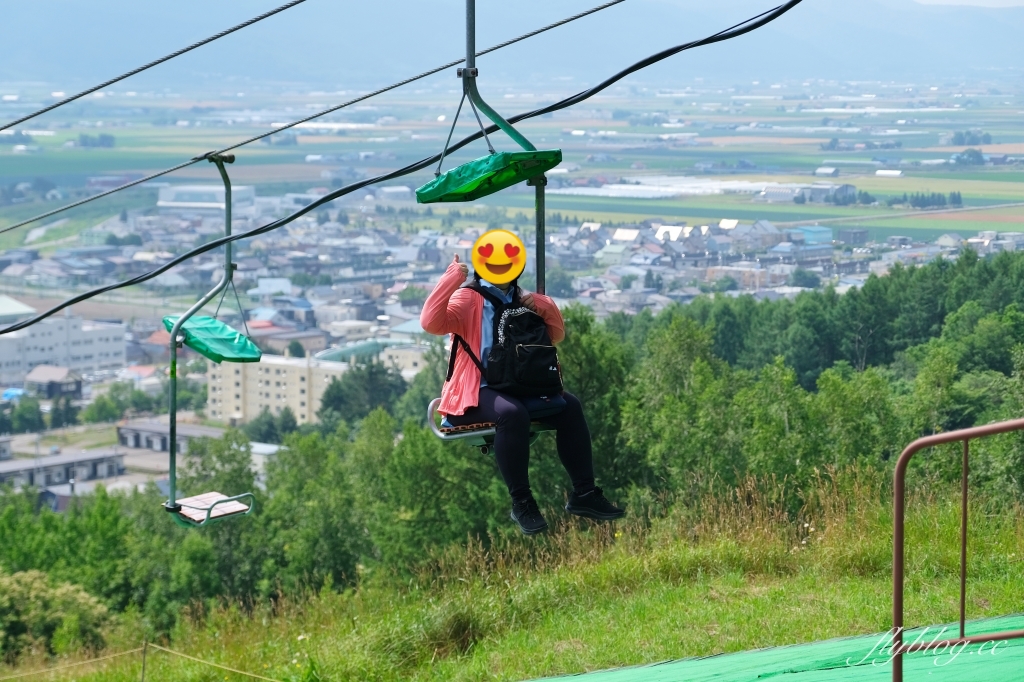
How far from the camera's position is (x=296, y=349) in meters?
90.8

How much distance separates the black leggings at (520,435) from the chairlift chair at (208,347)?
131 cm

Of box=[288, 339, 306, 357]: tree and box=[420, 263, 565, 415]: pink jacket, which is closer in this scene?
box=[420, 263, 565, 415]: pink jacket

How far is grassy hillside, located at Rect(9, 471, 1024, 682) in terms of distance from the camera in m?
8.52

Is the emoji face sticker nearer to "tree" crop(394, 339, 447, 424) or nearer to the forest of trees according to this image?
the forest of trees

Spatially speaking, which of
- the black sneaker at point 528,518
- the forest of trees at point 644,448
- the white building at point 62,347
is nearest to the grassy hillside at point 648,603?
the black sneaker at point 528,518

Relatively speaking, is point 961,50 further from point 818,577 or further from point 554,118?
point 818,577

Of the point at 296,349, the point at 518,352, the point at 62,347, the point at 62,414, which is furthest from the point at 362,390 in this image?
the point at 518,352


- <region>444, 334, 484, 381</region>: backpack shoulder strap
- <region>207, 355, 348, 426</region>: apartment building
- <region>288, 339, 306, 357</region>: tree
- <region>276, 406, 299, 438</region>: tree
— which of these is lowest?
<region>276, 406, 299, 438</region>: tree

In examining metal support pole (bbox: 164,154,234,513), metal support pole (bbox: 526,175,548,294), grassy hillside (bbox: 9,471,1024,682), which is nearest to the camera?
metal support pole (bbox: 526,175,548,294)

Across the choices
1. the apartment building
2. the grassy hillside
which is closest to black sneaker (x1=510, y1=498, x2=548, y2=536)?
the grassy hillside

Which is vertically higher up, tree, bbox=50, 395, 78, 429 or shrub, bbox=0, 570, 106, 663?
shrub, bbox=0, 570, 106, 663

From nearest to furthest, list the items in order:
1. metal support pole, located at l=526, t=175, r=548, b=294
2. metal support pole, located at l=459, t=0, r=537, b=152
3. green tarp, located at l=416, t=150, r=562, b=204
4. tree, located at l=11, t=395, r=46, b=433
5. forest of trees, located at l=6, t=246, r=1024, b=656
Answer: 1. green tarp, located at l=416, t=150, r=562, b=204
2. metal support pole, located at l=459, t=0, r=537, b=152
3. metal support pole, located at l=526, t=175, r=548, b=294
4. forest of trees, located at l=6, t=246, r=1024, b=656
5. tree, located at l=11, t=395, r=46, b=433

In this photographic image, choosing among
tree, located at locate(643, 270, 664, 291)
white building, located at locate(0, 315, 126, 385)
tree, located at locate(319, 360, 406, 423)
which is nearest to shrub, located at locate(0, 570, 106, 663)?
tree, located at locate(319, 360, 406, 423)

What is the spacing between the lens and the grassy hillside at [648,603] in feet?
27.9
